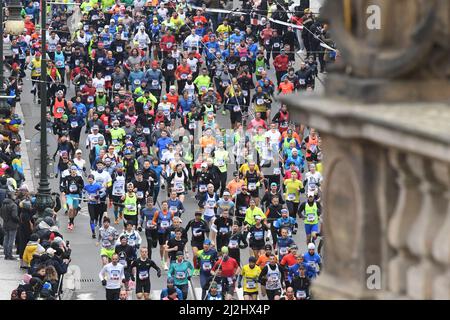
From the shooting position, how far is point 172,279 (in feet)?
95.5

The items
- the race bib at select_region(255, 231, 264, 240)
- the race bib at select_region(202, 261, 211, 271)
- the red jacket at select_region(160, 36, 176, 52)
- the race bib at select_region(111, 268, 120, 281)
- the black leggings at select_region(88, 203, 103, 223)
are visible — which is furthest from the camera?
the red jacket at select_region(160, 36, 176, 52)

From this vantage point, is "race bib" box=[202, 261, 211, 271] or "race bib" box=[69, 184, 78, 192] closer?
"race bib" box=[202, 261, 211, 271]

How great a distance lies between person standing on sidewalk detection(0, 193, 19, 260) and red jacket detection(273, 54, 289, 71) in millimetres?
15776

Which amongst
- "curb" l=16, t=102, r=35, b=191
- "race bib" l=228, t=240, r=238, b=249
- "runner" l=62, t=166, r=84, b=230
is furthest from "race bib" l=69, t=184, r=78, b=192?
"race bib" l=228, t=240, r=238, b=249

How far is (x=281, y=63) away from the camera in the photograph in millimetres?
49125

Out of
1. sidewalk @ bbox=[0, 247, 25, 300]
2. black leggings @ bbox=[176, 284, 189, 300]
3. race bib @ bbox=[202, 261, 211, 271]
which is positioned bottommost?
sidewalk @ bbox=[0, 247, 25, 300]

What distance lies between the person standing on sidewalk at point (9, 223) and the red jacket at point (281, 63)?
51.8 ft

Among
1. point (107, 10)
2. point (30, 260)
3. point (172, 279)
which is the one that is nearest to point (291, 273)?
point (172, 279)

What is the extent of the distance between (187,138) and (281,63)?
29.2 feet

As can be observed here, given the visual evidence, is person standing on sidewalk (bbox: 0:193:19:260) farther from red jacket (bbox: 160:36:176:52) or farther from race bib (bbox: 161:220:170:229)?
red jacket (bbox: 160:36:176:52)

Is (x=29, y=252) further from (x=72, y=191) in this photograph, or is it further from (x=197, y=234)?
(x=72, y=191)

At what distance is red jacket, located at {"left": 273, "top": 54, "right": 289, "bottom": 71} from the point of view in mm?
49000

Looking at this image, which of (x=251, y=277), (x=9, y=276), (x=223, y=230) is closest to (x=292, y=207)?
(x=223, y=230)

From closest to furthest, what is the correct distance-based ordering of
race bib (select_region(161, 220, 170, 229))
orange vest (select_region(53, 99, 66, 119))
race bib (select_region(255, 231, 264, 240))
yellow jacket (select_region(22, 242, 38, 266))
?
yellow jacket (select_region(22, 242, 38, 266)) → race bib (select_region(255, 231, 264, 240)) → race bib (select_region(161, 220, 170, 229)) → orange vest (select_region(53, 99, 66, 119))
